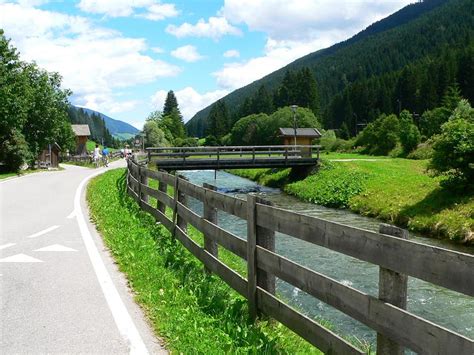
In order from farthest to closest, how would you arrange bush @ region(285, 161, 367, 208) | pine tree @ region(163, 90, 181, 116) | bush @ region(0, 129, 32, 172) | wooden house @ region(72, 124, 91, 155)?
pine tree @ region(163, 90, 181, 116) < wooden house @ region(72, 124, 91, 155) < bush @ region(0, 129, 32, 172) < bush @ region(285, 161, 367, 208)

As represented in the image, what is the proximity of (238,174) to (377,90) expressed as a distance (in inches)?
3142

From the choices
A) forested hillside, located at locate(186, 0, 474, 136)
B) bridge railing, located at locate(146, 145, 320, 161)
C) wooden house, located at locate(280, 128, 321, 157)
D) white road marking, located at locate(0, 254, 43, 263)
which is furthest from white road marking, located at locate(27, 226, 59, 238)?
forested hillside, located at locate(186, 0, 474, 136)

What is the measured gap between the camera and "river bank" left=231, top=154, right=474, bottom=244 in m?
18.2

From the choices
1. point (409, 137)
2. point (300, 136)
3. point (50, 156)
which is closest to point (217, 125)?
point (300, 136)

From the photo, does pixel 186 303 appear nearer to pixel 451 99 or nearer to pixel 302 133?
pixel 302 133

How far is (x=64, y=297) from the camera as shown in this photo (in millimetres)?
6242

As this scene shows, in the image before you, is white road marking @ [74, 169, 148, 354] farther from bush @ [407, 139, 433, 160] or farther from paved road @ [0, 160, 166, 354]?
bush @ [407, 139, 433, 160]

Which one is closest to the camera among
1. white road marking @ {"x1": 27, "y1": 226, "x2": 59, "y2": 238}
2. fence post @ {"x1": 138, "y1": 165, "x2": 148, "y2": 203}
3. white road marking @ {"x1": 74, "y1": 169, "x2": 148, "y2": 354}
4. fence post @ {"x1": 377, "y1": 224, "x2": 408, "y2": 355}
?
fence post @ {"x1": 377, "y1": 224, "x2": 408, "y2": 355}

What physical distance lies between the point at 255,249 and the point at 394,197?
65.0 feet

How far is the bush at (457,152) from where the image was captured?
1989cm

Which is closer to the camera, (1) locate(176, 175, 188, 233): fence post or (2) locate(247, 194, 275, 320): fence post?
(2) locate(247, 194, 275, 320): fence post

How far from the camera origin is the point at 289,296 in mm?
9117

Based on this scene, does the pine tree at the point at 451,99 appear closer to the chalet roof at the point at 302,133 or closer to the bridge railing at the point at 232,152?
the chalet roof at the point at 302,133

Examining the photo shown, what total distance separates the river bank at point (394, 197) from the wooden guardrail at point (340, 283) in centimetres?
1285
